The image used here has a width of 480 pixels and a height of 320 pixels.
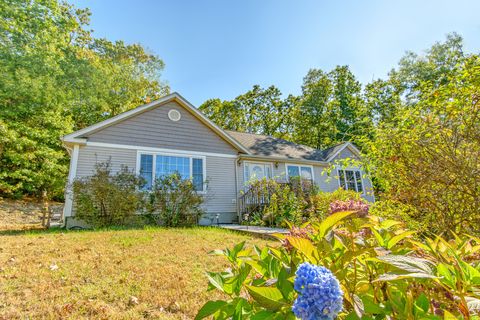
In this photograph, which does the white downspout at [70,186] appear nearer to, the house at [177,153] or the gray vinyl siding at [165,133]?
the house at [177,153]

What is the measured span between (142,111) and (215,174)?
14.0 ft

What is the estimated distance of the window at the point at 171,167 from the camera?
1020cm

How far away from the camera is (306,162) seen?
1433 centimetres

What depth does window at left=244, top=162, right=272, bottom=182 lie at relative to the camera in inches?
501

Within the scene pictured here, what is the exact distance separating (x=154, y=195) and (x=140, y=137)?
2.78 m

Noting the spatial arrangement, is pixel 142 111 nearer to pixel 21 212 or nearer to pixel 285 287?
pixel 21 212

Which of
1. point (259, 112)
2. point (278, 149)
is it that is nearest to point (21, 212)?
point (278, 149)

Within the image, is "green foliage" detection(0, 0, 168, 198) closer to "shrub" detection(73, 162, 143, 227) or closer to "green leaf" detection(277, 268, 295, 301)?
"shrub" detection(73, 162, 143, 227)

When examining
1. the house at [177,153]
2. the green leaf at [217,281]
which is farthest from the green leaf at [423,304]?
the house at [177,153]

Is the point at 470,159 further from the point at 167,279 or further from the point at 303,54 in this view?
the point at 303,54

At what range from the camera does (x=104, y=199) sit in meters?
8.12

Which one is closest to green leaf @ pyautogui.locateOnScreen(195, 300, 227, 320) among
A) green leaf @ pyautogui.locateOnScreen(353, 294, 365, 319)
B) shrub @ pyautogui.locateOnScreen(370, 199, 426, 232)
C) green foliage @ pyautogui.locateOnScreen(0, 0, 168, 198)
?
green leaf @ pyautogui.locateOnScreen(353, 294, 365, 319)

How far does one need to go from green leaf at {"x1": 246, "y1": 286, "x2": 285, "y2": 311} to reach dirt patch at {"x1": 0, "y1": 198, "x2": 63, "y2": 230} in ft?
43.3

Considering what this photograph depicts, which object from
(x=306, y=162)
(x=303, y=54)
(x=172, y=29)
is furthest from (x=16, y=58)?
(x=306, y=162)
